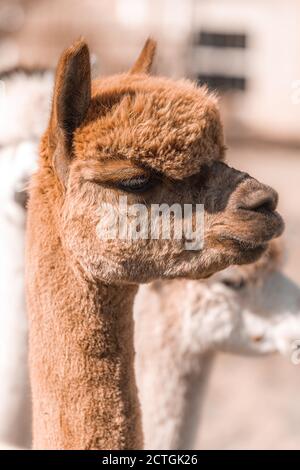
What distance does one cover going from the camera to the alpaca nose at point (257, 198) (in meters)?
2.49

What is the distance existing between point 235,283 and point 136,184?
158 cm

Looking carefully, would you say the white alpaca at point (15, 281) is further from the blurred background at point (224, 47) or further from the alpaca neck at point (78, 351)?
the blurred background at point (224, 47)

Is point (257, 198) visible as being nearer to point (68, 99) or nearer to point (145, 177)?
point (145, 177)

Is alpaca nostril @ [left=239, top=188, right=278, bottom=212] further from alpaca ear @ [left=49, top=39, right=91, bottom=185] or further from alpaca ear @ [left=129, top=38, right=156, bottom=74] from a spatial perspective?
alpaca ear @ [left=129, top=38, right=156, bottom=74]

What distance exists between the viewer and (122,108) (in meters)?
2.49

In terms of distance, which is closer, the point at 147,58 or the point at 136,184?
the point at 136,184

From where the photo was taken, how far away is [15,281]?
12.7 feet

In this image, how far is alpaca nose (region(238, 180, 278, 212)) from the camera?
249cm

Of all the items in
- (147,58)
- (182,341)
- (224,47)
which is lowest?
(182,341)

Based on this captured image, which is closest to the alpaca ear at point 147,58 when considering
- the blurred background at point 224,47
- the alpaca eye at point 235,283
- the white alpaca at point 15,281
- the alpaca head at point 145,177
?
the alpaca head at point 145,177

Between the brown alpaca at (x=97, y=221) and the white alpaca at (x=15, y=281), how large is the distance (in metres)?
1.04

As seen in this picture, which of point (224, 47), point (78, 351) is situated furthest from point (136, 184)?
point (224, 47)

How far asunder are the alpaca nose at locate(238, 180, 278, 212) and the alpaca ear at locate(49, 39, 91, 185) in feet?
1.54
